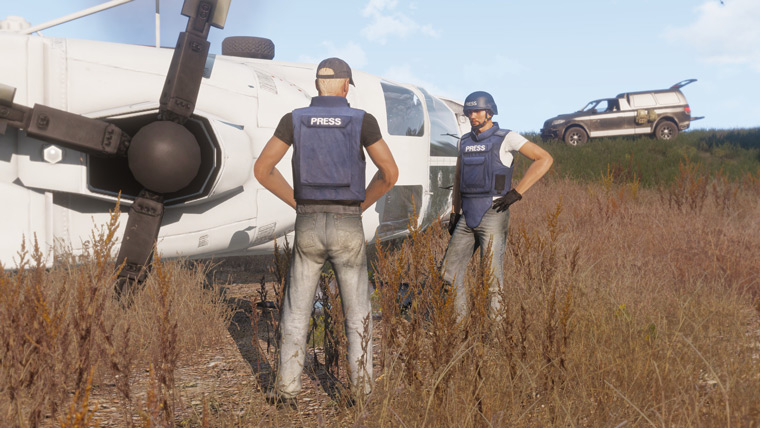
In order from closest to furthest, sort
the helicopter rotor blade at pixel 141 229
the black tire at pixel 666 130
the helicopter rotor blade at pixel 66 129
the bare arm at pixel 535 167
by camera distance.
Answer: the helicopter rotor blade at pixel 66 129 → the bare arm at pixel 535 167 → the helicopter rotor blade at pixel 141 229 → the black tire at pixel 666 130

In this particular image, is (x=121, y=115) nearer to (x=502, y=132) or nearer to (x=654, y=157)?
(x=502, y=132)

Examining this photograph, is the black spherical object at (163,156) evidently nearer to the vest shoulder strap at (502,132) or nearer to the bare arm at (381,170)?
the bare arm at (381,170)

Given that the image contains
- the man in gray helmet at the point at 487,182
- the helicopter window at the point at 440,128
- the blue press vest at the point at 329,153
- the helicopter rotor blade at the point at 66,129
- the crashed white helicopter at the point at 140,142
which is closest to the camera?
the blue press vest at the point at 329,153

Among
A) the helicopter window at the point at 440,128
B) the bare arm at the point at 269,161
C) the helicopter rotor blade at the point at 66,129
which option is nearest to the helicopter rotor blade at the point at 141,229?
the helicopter rotor blade at the point at 66,129

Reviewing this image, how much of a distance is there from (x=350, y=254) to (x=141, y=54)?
114 inches

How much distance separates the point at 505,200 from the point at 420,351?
1.41 metres

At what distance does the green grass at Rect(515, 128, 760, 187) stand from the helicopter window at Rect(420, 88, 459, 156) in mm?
7699

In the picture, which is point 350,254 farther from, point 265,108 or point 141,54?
point 141,54

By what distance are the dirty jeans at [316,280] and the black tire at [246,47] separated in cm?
395

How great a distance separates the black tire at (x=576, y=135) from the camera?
88.2 ft

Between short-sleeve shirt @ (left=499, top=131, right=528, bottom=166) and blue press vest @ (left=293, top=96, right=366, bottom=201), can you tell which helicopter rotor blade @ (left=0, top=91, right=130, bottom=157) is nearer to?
blue press vest @ (left=293, top=96, right=366, bottom=201)

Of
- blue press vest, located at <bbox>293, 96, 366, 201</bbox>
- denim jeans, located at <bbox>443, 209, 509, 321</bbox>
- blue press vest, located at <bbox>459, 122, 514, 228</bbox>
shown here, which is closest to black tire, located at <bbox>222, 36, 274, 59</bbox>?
blue press vest, located at <bbox>459, 122, 514, 228</bbox>

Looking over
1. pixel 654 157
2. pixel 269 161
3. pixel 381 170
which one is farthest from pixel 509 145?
pixel 654 157

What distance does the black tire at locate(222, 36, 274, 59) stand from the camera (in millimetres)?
7172
